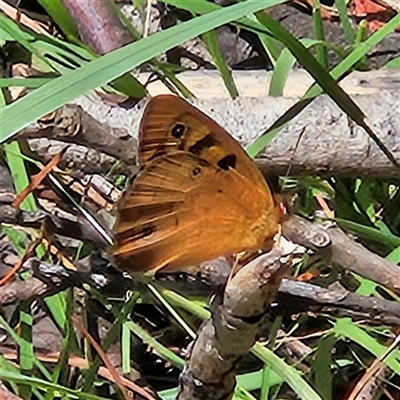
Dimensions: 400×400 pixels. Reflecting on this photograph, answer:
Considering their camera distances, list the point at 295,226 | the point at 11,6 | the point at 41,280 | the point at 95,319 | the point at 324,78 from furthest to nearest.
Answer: the point at 11,6
the point at 95,319
the point at 41,280
the point at 324,78
the point at 295,226

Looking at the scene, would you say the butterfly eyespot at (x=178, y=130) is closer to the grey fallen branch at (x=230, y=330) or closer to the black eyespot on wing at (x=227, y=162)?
the black eyespot on wing at (x=227, y=162)

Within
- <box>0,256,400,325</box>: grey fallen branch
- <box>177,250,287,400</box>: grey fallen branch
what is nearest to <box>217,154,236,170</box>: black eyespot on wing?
<box>177,250,287,400</box>: grey fallen branch

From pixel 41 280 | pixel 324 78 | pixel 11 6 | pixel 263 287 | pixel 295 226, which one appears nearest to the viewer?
pixel 263 287

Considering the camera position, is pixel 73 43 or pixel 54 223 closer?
pixel 54 223

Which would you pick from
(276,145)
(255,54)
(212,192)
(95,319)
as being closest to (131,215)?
(212,192)

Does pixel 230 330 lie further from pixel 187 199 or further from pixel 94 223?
pixel 94 223

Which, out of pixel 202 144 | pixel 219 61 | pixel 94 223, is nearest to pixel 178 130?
pixel 202 144

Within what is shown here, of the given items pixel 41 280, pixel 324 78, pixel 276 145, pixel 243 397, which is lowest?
pixel 243 397

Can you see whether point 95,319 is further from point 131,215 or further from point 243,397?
point 131,215
